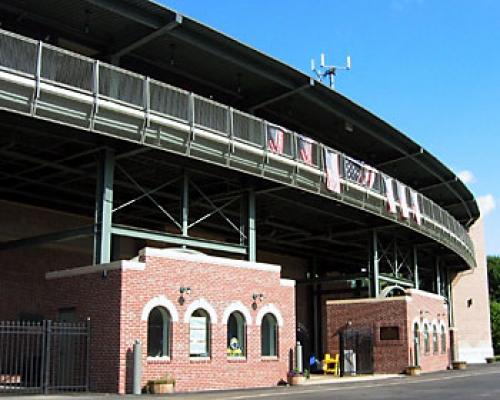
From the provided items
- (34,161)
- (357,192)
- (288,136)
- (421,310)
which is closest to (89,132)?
(34,161)

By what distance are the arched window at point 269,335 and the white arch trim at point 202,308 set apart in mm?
2836

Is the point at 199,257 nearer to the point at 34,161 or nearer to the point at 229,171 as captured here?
the point at 229,171

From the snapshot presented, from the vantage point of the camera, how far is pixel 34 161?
24312 mm

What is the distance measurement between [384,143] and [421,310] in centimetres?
918

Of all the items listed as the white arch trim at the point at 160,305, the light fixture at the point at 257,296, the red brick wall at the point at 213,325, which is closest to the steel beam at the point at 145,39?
the red brick wall at the point at 213,325

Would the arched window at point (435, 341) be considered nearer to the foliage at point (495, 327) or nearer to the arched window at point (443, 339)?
the arched window at point (443, 339)

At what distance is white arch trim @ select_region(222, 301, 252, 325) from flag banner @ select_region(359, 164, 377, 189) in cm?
878

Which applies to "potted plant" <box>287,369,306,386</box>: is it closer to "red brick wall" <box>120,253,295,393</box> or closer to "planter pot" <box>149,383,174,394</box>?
"red brick wall" <box>120,253,295,393</box>

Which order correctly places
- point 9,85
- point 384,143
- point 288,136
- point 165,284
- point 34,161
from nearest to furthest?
point 9,85 → point 165,284 → point 34,161 → point 288,136 → point 384,143

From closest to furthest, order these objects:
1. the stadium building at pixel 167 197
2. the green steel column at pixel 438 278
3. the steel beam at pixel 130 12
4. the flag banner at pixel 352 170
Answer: the stadium building at pixel 167 197
the steel beam at pixel 130 12
the flag banner at pixel 352 170
the green steel column at pixel 438 278

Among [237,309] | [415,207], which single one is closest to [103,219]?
[237,309]

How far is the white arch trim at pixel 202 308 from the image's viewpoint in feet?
73.8

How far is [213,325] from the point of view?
76.4 ft

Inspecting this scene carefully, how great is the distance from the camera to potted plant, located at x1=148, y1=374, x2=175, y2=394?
20.4 meters
